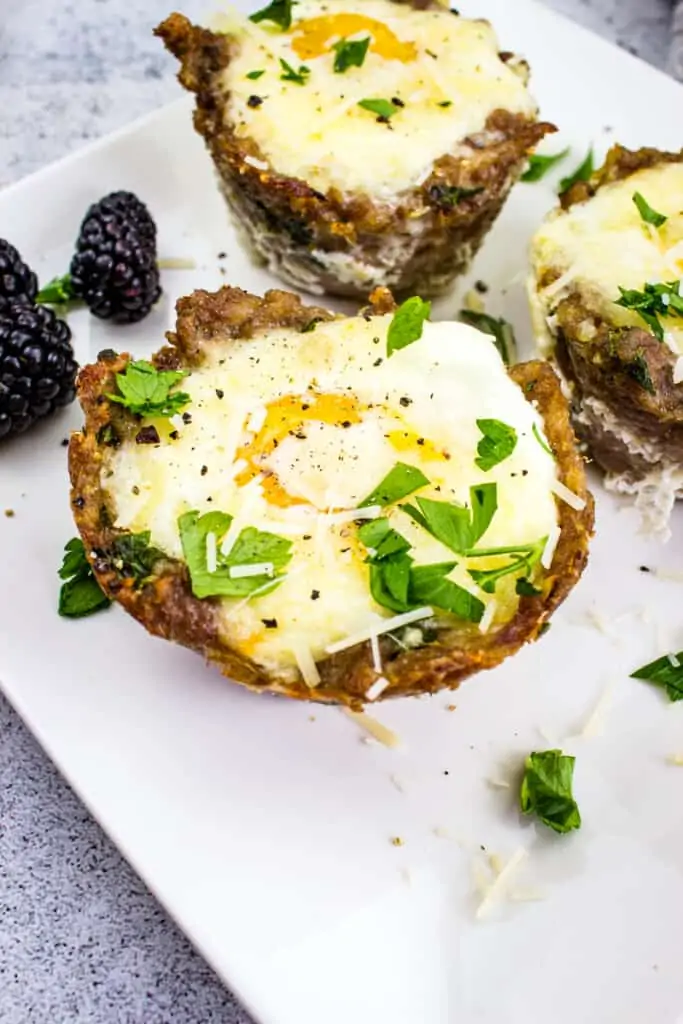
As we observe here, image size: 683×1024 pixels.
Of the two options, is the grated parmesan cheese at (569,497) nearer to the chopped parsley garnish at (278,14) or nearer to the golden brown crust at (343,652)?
the golden brown crust at (343,652)

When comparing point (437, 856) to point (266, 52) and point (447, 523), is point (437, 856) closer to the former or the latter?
point (447, 523)

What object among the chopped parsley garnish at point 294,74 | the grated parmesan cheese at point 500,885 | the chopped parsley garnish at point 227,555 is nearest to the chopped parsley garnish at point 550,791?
the grated parmesan cheese at point 500,885

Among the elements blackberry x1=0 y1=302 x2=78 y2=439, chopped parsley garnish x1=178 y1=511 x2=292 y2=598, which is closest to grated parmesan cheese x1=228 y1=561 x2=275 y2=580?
chopped parsley garnish x1=178 y1=511 x2=292 y2=598

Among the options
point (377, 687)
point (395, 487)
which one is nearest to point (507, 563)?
point (395, 487)

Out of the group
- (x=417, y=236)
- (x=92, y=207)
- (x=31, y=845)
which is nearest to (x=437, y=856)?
(x=31, y=845)

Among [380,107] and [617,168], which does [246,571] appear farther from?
[617,168]
